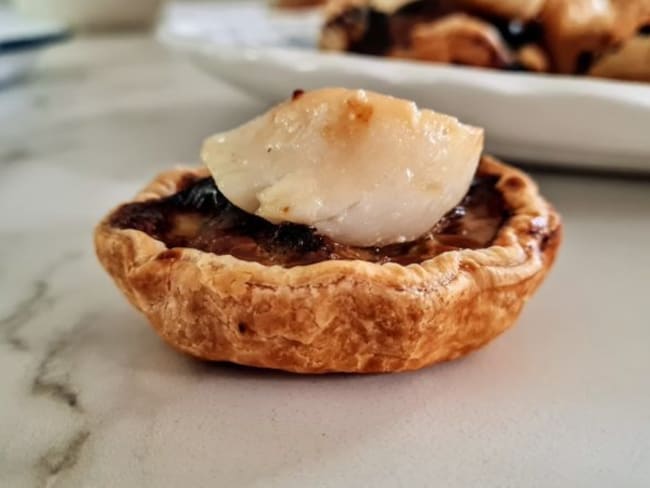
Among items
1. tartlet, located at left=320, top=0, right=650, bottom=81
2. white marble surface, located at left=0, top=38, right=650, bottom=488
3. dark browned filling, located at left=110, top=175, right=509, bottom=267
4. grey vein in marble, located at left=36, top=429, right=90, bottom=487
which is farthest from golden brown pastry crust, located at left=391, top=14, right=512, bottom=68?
grey vein in marble, located at left=36, top=429, right=90, bottom=487

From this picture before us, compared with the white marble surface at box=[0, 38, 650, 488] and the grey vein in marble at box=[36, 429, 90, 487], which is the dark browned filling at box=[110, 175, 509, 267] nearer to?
the white marble surface at box=[0, 38, 650, 488]

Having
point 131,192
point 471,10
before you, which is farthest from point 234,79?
point 471,10

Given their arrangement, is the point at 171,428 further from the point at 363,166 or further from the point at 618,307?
the point at 618,307

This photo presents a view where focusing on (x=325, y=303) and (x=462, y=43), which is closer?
(x=325, y=303)

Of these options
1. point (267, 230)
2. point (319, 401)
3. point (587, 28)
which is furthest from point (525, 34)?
point (319, 401)

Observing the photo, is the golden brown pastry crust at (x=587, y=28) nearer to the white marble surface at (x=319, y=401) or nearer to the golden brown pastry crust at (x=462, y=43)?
the golden brown pastry crust at (x=462, y=43)

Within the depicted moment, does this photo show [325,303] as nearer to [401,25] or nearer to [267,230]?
[267,230]
